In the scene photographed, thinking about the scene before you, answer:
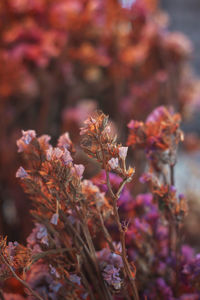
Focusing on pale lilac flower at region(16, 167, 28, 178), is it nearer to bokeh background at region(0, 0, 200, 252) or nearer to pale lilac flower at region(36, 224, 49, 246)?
pale lilac flower at region(36, 224, 49, 246)

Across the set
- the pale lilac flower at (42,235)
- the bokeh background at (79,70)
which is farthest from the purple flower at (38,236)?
the bokeh background at (79,70)

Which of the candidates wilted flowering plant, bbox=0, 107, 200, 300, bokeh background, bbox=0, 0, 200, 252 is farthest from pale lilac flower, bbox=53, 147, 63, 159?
bokeh background, bbox=0, 0, 200, 252

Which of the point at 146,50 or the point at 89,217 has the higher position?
the point at 146,50

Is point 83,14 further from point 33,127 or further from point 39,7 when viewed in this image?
point 33,127

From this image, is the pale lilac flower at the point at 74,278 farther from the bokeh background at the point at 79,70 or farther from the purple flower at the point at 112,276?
the bokeh background at the point at 79,70

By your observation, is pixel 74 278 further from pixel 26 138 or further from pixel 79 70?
pixel 79 70

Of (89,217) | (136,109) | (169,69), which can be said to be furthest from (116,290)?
(169,69)
